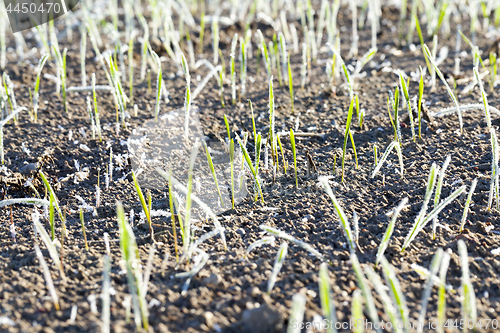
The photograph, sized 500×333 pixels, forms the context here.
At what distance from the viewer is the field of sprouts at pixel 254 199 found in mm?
1034

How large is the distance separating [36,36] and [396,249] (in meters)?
2.62

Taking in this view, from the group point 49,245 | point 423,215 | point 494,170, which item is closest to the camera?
point 49,245

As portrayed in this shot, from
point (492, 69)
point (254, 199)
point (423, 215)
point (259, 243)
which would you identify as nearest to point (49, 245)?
point (259, 243)

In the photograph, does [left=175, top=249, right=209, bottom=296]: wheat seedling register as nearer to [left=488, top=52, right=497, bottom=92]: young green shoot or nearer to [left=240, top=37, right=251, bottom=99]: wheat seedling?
[left=240, top=37, right=251, bottom=99]: wheat seedling

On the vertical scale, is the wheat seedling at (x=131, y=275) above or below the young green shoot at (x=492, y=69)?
below

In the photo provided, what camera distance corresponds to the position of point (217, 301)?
1.08 metres

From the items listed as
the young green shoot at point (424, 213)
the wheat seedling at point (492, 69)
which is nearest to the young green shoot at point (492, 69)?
the wheat seedling at point (492, 69)

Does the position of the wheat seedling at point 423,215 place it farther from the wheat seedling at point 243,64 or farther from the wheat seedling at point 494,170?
the wheat seedling at point 243,64

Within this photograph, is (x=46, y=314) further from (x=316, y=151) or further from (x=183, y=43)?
(x=183, y=43)

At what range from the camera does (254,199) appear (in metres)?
1.53

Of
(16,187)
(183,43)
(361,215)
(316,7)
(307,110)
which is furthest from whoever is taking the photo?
(316,7)

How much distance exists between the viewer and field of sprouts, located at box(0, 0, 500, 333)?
1034mm

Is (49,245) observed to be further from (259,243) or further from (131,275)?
(259,243)

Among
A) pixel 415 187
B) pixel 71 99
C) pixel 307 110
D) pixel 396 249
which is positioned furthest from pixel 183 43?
pixel 396 249
